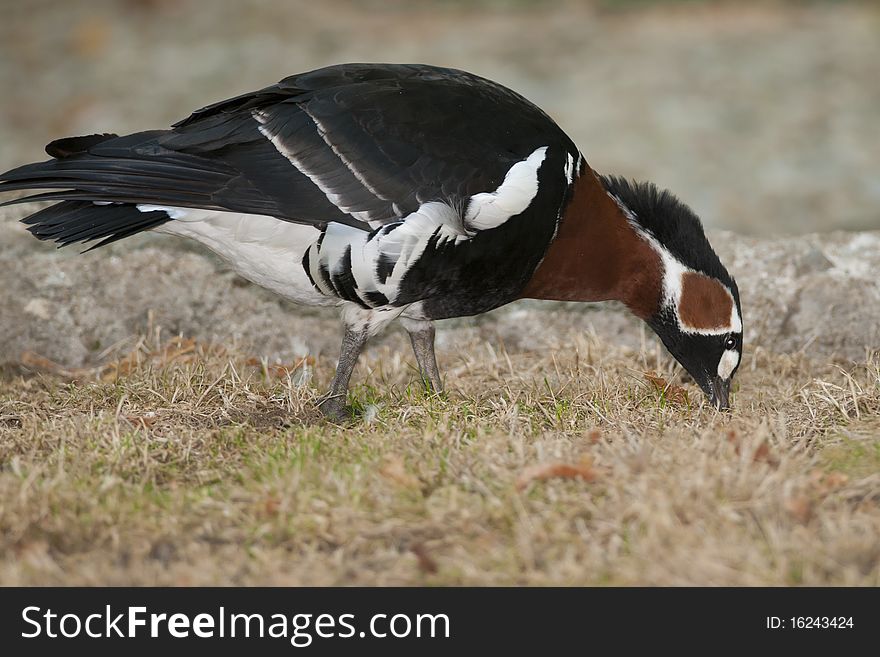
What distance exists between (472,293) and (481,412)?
520mm

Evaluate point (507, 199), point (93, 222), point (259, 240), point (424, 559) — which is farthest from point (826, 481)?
point (93, 222)

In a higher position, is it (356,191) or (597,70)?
(597,70)

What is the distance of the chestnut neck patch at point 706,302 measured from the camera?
16.6 feet

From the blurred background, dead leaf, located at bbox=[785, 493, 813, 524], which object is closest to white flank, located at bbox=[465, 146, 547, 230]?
dead leaf, located at bbox=[785, 493, 813, 524]

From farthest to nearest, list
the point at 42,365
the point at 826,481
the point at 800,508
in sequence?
the point at 42,365 → the point at 826,481 → the point at 800,508

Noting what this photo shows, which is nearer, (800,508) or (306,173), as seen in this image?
(800,508)

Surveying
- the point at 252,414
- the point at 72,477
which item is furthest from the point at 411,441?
the point at 72,477

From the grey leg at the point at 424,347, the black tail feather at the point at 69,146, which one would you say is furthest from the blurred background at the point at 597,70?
the black tail feather at the point at 69,146

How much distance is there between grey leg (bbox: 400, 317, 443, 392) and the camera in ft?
16.9

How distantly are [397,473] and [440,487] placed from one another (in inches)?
5.9

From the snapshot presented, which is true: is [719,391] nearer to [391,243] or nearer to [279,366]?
[391,243]

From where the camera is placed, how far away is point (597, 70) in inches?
500

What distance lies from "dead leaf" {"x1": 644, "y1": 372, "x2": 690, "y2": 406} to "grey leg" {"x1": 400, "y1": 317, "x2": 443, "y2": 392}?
0.94 metres

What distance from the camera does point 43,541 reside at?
345 centimetres
